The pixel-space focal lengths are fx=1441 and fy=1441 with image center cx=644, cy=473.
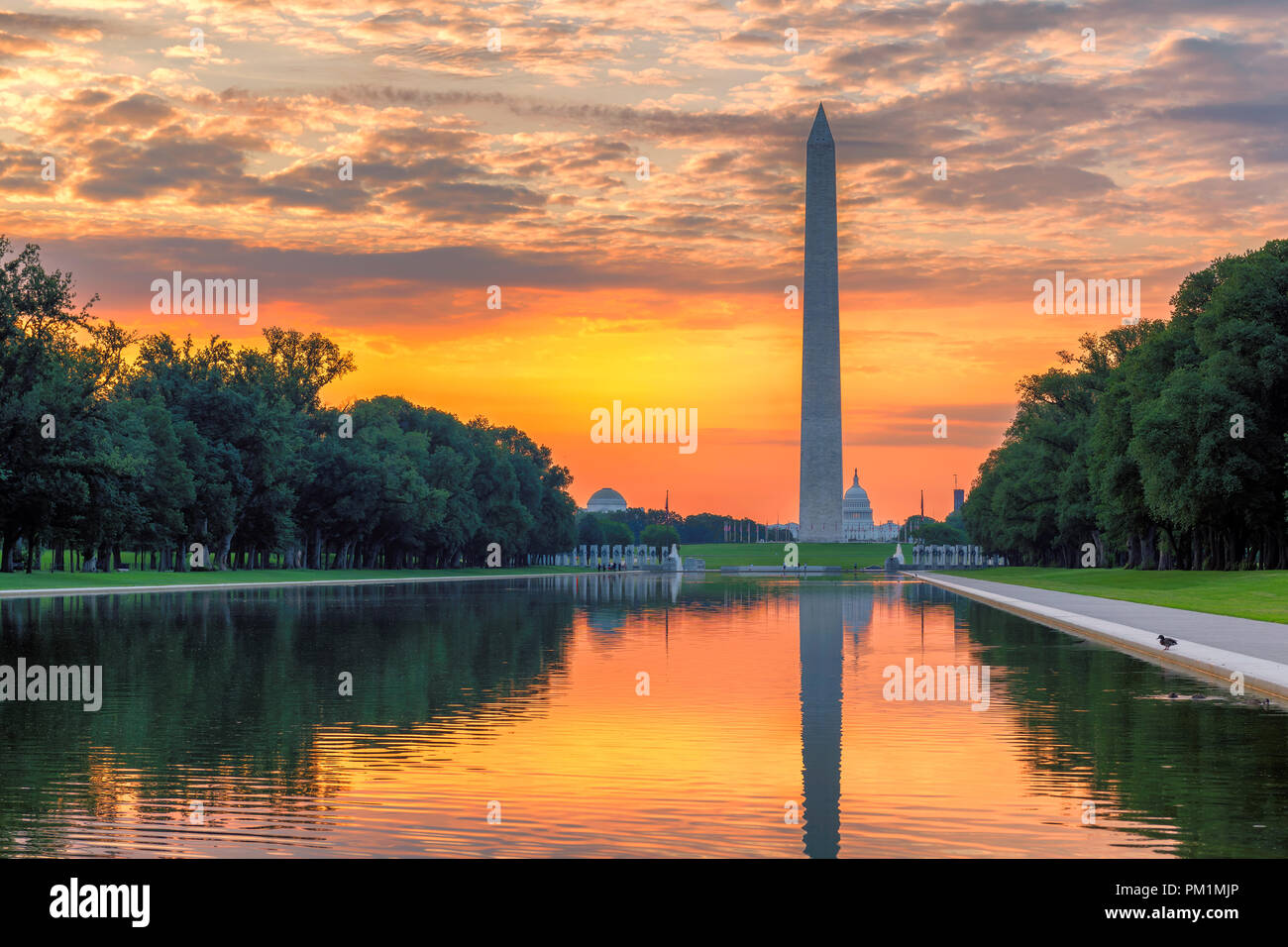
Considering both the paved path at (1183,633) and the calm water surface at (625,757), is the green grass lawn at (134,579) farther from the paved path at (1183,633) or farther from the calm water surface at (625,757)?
the paved path at (1183,633)

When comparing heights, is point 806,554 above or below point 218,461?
below

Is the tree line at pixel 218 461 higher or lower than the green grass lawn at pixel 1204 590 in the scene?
higher

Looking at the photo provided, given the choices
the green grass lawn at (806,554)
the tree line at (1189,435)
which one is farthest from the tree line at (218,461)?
the tree line at (1189,435)

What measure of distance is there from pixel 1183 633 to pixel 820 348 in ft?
290

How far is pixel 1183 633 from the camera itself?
95.1 ft

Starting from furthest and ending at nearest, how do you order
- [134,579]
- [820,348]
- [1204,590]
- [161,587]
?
1. [820,348]
2. [134,579]
3. [161,587]
4. [1204,590]

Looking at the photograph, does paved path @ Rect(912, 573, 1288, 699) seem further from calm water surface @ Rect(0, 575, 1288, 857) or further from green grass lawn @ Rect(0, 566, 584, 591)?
green grass lawn @ Rect(0, 566, 584, 591)

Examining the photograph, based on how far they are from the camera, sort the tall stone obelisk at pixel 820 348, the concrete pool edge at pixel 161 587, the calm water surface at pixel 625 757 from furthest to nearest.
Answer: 1. the tall stone obelisk at pixel 820 348
2. the concrete pool edge at pixel 161 587
3. the calm water surface at pixel 625 757

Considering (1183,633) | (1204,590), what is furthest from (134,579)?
(1183,633)

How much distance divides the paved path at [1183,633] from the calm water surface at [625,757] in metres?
0.89

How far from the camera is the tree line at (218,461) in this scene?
62.5m

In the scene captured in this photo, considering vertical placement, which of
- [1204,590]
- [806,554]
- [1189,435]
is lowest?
[806,554]

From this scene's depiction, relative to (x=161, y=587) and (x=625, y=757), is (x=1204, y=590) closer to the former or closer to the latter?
(x=161, y=587)
